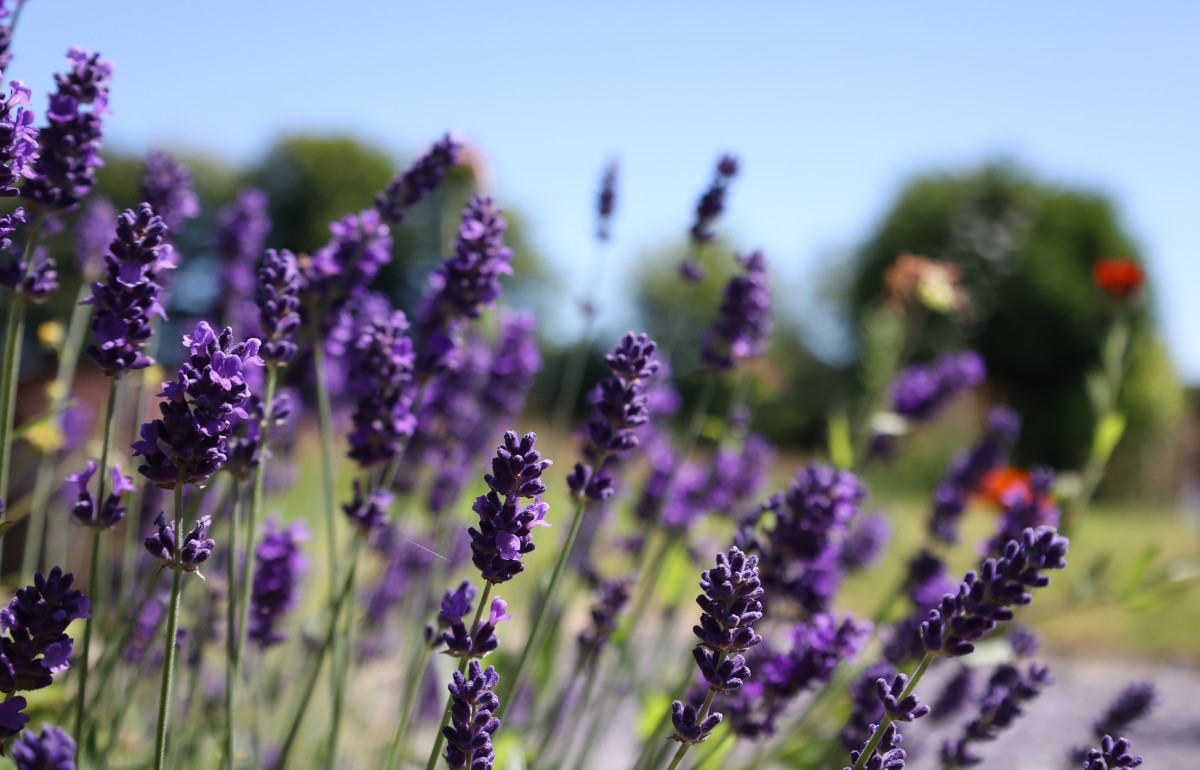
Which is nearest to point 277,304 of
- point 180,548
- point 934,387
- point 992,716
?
point 180,548

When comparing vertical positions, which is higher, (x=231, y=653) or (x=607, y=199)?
(x=607, y=199)

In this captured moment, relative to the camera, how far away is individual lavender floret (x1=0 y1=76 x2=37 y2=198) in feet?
4.42

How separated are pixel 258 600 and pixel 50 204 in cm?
93

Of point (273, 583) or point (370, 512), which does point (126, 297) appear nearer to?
point (370, 512)

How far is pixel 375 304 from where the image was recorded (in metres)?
3.11

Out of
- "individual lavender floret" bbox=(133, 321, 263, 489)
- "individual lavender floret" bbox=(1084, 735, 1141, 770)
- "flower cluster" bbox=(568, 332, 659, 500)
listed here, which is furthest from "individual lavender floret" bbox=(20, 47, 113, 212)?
"individual lavender floret" bbox=(1084, 735, 1141, 770)

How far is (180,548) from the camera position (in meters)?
1.31

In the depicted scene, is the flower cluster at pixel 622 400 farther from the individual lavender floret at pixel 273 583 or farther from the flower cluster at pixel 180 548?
the individual lavender floret at pixel 273 583

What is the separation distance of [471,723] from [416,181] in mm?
1285

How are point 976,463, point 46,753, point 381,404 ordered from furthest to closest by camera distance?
point 976,463 < point 381,404 < point 46,753

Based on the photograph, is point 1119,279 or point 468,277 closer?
point 468,277

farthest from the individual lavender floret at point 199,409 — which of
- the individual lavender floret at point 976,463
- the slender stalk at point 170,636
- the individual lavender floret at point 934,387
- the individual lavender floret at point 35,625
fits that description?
the individual lavender floret at point 934,387

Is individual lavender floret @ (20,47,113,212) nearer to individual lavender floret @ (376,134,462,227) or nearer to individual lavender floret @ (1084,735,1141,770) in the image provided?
individual lavender floret @ (376,134,462,227)

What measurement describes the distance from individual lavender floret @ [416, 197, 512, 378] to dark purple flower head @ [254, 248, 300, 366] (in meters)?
0.44
